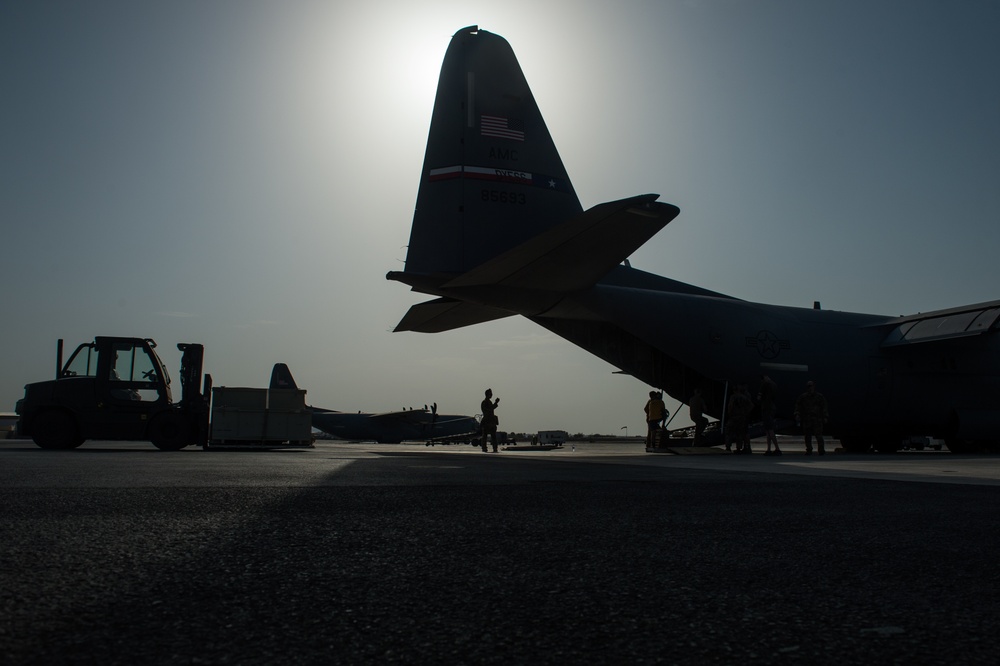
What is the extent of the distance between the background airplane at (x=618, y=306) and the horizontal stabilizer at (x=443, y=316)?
42mm

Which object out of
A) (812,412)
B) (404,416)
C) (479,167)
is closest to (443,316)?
(479,167)

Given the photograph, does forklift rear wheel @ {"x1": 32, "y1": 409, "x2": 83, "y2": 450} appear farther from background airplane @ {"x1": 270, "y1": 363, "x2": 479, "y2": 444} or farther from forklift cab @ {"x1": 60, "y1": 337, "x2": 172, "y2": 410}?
background airplane @ {"x1": 270, "y1": 363, "x2": 479, "y2": 444}

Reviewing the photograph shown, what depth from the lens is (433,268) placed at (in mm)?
13281

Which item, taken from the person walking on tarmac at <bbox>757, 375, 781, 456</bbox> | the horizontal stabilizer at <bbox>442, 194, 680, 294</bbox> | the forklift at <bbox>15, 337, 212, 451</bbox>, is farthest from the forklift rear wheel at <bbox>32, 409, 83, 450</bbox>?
the person walking on tarmac at <bbox>757, 375, 781, 456</bbox>

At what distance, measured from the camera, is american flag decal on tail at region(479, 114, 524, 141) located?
13773 millimetres

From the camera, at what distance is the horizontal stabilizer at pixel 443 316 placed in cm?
1509

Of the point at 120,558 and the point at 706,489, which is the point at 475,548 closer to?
the point at 120,558

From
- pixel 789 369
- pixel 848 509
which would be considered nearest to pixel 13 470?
pixel 848 509

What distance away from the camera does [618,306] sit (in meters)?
14.7

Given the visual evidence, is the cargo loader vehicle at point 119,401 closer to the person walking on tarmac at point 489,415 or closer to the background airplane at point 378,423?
the person walking on tarmac at point 489,415

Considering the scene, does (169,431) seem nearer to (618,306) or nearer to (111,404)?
(111,404)

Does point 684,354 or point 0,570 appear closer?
point 0,570

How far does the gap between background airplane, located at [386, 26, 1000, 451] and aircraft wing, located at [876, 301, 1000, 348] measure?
43 mm

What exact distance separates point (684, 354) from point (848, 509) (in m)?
11.5
